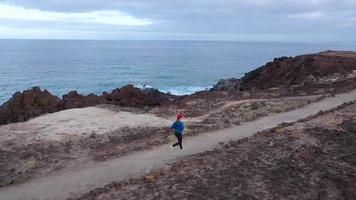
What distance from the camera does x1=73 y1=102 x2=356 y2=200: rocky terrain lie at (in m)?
13.3

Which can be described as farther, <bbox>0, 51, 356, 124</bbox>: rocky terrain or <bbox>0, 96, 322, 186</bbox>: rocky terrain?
<bbox>0, 51, 356, 124</bbox>: rocky terrain

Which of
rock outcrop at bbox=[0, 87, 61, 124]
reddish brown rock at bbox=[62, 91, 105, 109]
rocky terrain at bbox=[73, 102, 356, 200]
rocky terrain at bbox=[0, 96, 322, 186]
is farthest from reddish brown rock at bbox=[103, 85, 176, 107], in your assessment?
rocky terrain at bbox=[73, 102, 356, 200]

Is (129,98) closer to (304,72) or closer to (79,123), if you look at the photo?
(79,123)

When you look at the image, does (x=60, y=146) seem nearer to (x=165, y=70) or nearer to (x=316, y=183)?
(x=316, y=183)

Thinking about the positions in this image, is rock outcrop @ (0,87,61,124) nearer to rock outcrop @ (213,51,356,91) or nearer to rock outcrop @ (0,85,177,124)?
rock outcrop @ (0,85,177,124)

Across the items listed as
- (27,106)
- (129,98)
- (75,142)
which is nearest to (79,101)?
(129,98)

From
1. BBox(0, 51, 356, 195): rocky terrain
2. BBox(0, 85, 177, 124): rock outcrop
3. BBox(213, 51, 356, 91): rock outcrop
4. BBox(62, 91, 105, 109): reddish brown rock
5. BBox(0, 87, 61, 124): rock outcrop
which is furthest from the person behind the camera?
BBox(213, 51, 356, 91): rock outcrop

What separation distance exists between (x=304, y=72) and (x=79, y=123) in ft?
67.0

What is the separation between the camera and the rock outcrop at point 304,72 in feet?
115

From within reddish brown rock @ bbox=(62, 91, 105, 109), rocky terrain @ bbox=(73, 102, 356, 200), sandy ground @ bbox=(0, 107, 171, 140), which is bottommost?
reddish brown rock @ bbox=(62, 91, 105, 109)

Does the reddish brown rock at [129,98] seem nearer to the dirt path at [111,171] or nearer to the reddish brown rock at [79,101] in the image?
the reddish brown rock at [79,101]

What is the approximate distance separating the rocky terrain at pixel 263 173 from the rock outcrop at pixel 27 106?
11555mm

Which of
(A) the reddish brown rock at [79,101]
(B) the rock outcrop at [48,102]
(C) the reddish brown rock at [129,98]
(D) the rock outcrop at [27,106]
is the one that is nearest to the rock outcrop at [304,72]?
(C) the reddish brown rock at [129,98]

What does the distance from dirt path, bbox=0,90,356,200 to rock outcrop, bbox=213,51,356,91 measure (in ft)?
51.1
